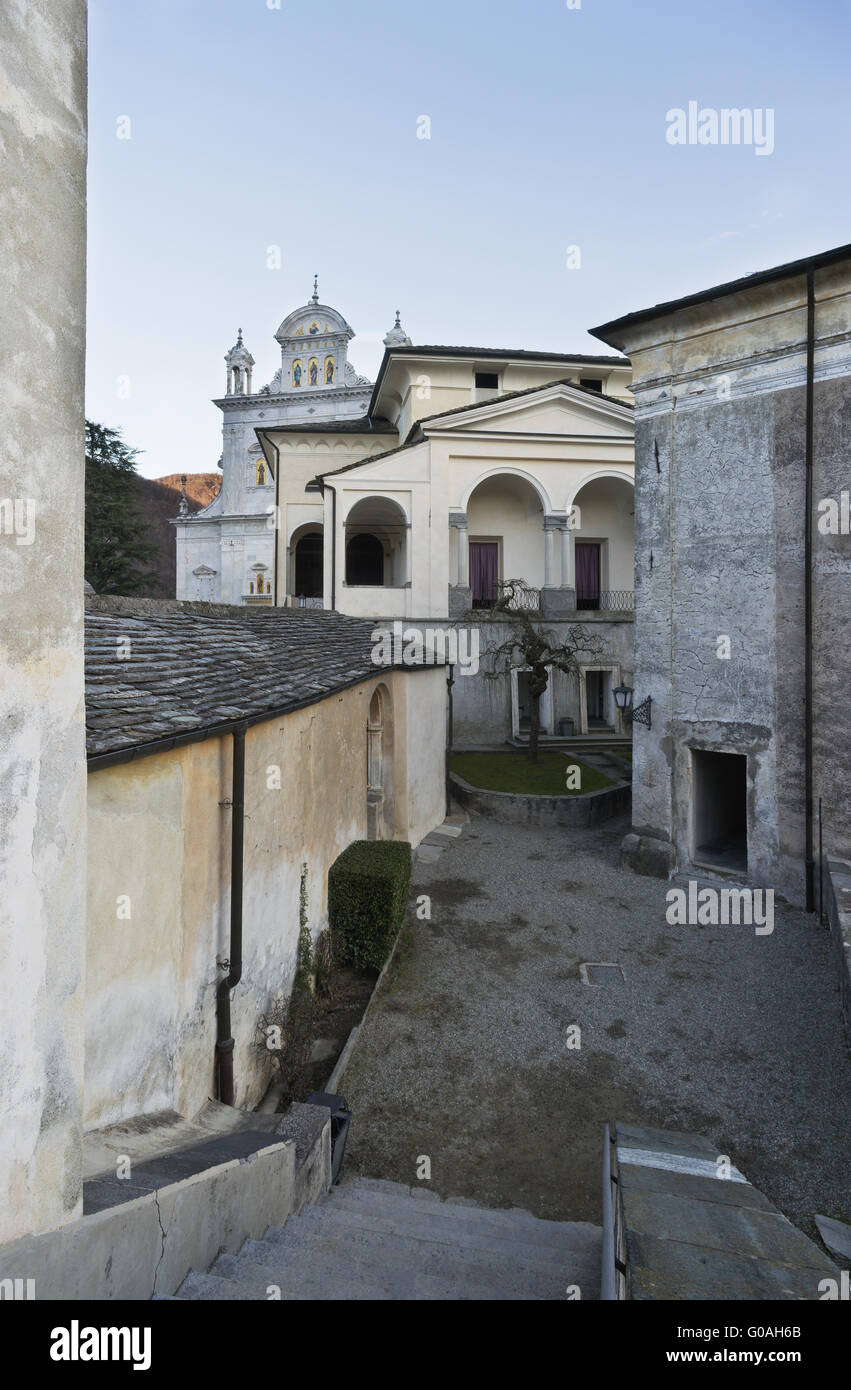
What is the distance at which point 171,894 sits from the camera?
470 cm

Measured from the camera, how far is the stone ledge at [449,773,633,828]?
50.1 feet

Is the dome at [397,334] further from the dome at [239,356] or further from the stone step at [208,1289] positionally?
the stone step at [208,1289]

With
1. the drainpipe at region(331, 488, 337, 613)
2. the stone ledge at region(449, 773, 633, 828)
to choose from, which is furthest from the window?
the stone ledge at region(449, 773, 633, 828)

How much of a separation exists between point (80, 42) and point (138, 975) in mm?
4388

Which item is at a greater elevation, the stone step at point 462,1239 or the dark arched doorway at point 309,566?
the dark arched doorway at point 309,566

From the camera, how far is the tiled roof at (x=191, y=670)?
14.5ft

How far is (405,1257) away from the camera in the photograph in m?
3.89

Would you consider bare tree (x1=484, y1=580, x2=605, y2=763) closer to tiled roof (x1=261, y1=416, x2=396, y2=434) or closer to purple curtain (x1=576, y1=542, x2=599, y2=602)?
purple curtain (x1=576, y1=542, x2=599, y2=602)

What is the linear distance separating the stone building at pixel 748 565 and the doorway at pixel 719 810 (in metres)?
0.07

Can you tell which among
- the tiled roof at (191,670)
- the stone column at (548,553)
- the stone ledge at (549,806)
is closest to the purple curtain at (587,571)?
the stone column at (548,553)
